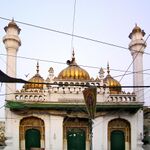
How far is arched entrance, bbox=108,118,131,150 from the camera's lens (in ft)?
64.3

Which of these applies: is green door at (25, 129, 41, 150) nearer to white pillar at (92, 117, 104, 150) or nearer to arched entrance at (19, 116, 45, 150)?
arched entrance at (19, 116, 45, 150)

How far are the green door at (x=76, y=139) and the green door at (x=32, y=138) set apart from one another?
1.60m

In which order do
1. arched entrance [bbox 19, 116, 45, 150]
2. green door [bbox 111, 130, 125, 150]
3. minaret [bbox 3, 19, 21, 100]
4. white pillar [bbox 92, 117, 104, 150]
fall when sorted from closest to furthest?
white pillar [bbox 92, 117, 104, 150] → arched entrance [bbox 19, 116, 45, 150] → green door [bbox 111, 130, 125, 150] → minaret [bbox 3, 19, 21, 100]

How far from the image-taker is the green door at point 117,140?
64.3 ft

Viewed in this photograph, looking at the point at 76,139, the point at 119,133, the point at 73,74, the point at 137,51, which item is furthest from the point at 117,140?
the point at 137,51

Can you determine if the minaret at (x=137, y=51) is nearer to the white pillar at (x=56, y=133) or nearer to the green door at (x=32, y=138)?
the white pillar at (x=56, y=133)

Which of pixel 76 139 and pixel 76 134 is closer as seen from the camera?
pixel 76 139

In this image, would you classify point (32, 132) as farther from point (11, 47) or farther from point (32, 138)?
point (11, 47)

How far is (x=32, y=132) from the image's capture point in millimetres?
19500

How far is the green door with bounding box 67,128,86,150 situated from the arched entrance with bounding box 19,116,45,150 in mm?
1411

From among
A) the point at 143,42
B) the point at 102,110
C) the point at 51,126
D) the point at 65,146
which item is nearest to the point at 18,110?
the point at 51,126

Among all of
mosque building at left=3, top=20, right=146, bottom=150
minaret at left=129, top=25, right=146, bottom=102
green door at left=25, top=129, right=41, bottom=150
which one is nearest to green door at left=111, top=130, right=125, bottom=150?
mosque building at left=3, top=20, right=146, bottom=150

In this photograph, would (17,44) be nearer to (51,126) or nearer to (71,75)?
(71,75)

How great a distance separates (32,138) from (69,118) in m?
2.14
